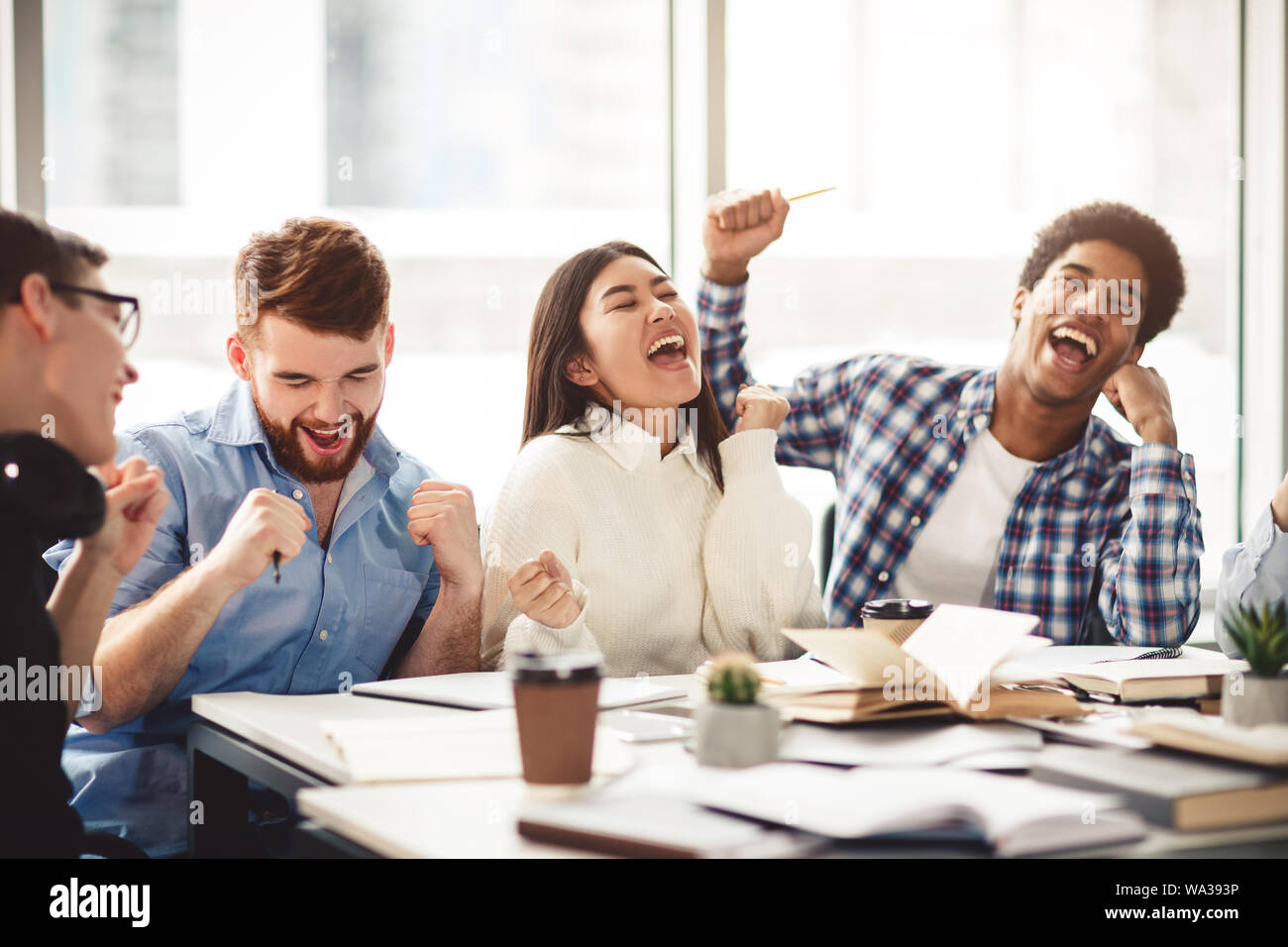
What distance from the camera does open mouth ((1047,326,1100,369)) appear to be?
2.27m

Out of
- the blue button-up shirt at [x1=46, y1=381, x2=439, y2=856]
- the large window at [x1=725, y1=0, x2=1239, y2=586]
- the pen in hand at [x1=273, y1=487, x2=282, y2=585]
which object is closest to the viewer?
the pen in hand at [x1=273, y1=487, x2=282, y2=585]

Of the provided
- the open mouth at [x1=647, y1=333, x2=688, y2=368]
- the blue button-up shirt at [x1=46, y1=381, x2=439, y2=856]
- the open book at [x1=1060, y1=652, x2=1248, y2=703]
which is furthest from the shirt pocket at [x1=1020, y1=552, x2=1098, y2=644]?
the blue button-up shirt at [x1=46, y1=381, x2=439, y2=856]

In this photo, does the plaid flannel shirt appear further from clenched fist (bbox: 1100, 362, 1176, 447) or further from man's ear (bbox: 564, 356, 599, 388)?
man's ear (bbox: 564, 356, 599, 388)

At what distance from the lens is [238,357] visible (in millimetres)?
1859

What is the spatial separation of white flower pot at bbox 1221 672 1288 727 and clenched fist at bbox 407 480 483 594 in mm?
1038

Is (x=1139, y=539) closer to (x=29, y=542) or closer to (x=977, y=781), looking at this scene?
(x=977, y=781)

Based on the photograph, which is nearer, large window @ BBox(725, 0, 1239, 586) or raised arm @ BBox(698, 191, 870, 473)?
raised arm @ BBox(698, 191, 870, 473)

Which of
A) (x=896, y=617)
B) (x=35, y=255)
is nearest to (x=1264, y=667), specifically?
(x=896, y=617)

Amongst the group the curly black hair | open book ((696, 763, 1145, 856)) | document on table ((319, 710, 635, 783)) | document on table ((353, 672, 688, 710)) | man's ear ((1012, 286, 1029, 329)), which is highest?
the curly black hair

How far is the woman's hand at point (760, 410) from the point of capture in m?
2.15

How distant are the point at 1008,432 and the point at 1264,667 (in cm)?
122

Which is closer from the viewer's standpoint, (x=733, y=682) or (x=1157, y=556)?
(x=733, y=682)

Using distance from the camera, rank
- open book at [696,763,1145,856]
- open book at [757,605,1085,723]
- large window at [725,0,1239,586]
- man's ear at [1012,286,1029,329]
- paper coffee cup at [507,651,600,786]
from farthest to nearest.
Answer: large window at [725,0,1239,586] < man's ear at [1012,286,1029,329] < open book at [757,605,1085,723] < paper coffee cup at [507,651,600,786] < open book at [696,763,1145,856]

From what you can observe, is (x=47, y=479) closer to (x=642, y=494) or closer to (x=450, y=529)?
(x=450, y=529)
